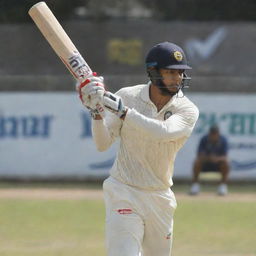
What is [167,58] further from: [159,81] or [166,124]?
[166,124]

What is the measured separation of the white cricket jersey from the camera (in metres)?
5.91

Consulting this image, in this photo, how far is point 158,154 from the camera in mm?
5973

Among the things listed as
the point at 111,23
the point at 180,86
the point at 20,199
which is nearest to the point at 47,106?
A: the point at 20,199

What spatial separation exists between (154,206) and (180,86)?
780mm

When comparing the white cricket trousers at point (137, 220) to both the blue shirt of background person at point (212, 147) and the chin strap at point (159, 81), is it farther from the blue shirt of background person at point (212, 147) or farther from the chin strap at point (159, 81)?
the blue shirt of background person at point (212, 147)

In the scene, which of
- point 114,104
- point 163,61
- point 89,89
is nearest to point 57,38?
point 89,89

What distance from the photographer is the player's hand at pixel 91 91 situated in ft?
18.2

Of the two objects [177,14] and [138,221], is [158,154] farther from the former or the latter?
[177,14]

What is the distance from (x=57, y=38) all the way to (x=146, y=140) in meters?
0.85

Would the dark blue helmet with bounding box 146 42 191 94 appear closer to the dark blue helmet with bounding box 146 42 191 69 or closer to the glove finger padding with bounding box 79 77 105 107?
the dark blue helmet with bounding box 146 42 191 69

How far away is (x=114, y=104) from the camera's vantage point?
560cm

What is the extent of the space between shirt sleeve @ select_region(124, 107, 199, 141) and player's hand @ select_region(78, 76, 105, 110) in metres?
0.22

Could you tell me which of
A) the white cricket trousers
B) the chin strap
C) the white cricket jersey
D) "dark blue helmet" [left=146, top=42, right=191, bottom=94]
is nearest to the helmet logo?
"dark blue helmet" [left=146, top=42, right=191, bottom=94]

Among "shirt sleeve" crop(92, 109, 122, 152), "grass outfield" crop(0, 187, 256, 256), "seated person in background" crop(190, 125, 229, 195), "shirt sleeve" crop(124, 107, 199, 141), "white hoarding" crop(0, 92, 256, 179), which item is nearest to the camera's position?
"shirt sleeve" crop(124, 107, 199, 141)
